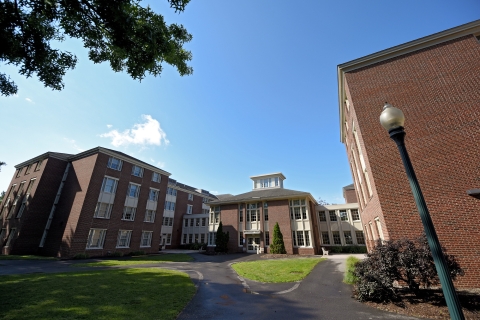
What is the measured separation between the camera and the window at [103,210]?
25.3 m

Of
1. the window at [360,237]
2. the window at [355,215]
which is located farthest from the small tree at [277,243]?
the window at [355,215]

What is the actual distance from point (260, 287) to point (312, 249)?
17.4m

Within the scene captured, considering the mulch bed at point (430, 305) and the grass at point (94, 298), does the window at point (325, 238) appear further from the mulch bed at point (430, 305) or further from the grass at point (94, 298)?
the grass at point (94, 298)

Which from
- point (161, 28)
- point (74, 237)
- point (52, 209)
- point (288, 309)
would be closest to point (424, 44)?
point (161, 28)

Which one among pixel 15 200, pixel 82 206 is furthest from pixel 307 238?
pixel 15 200

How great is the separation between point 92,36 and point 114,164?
24345mm

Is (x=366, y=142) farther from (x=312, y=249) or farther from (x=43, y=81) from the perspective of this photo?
(x=312, y=249)

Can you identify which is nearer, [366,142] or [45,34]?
[45,34]

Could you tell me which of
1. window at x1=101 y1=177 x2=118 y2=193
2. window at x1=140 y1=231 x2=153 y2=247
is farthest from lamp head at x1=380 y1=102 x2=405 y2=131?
window at x1=140 y1=231 x2=153 y2=247

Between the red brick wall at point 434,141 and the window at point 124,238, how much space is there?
2915cm

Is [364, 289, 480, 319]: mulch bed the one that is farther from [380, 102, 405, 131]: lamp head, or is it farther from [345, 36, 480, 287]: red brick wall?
[380, 102, 405, 131]: lamp head

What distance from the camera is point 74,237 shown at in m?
22.5

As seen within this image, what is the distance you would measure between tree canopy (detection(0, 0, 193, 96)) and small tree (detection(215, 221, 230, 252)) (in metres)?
25.4

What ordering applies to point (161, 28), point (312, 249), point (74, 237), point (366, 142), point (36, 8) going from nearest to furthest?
point (36, 8), point (161, 28), point (366, 142), point (74, 237), point (312, 249)
